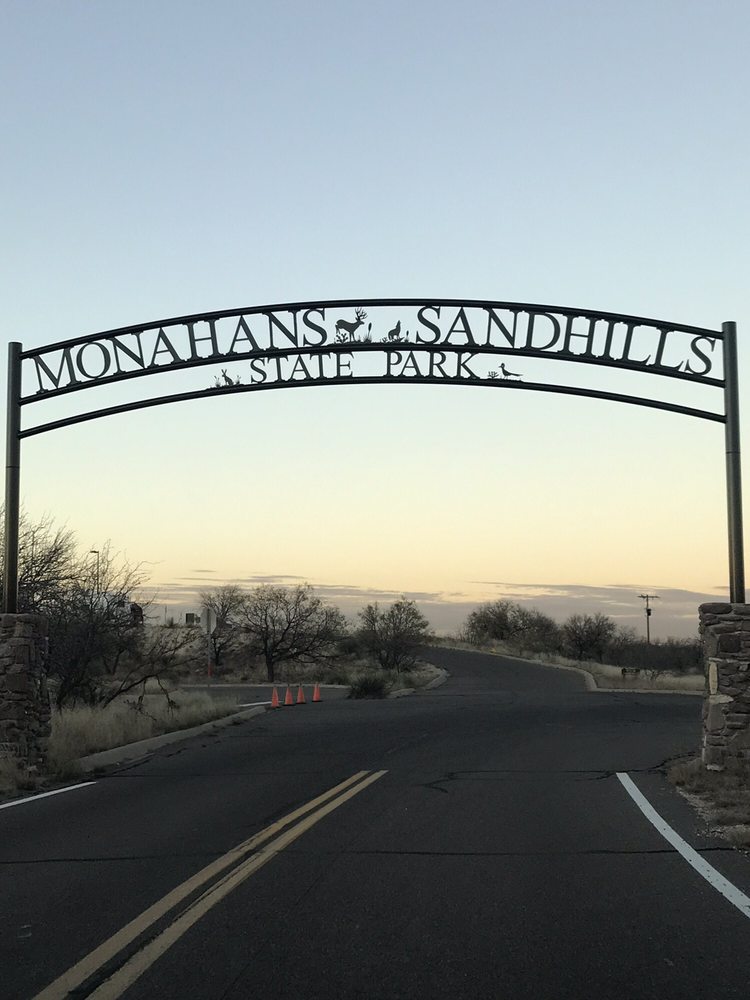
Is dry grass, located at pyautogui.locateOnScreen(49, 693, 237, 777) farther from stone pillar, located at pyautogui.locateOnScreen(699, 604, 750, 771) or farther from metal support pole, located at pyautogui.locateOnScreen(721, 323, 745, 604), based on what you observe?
metal support pole, located at pyautogui.locateOnScreen(721, 323, 745, 604)

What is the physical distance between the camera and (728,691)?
46.4 ft

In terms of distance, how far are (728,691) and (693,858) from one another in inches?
232

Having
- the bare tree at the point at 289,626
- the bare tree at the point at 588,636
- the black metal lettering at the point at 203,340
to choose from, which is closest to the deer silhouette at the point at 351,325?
the black metal lettering at the point at 203,340

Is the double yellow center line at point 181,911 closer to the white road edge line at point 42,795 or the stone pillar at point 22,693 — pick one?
the white road edge line at point 42,795

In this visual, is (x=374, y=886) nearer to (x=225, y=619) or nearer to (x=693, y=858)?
(x=693, y=858)

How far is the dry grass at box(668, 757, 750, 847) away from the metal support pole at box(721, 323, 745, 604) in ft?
8.08

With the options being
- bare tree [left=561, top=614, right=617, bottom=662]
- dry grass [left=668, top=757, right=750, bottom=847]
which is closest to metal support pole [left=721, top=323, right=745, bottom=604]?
dry grass [left=668, top=757, right=750, bottom=847]

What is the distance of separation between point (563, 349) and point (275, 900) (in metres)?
11.3

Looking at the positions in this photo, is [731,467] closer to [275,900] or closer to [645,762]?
[645,762]

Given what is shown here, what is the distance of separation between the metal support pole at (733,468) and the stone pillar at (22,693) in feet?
32.3

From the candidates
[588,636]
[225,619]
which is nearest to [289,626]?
[225,619]

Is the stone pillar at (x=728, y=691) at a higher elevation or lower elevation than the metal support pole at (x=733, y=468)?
lower

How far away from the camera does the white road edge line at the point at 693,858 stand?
7.17 meters

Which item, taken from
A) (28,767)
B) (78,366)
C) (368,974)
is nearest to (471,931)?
(368,974)
